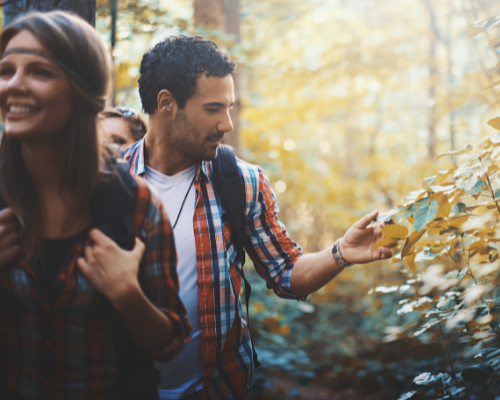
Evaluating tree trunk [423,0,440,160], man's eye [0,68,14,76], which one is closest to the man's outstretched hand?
man's eye [0,68,14,76]

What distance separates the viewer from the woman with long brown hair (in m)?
1.20

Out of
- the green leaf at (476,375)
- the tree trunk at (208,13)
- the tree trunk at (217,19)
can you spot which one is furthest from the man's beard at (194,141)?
the tree trunk at (208,13)

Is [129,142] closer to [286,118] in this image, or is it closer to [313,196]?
[286,118]

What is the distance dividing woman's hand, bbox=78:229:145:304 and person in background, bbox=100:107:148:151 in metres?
1.76

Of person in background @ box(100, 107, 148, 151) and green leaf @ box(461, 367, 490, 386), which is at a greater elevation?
person in background @ box(100, 107, 148, 151)

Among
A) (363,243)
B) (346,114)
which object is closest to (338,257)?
(363,243)

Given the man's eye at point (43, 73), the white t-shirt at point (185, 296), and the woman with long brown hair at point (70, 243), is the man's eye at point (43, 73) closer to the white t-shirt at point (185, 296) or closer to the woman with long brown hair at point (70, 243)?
the woman with long brown hair at point (70, 243)

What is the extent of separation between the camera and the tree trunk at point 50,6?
6.57ft

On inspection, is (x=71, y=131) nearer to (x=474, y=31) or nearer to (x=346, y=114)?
(x=474, y=31)

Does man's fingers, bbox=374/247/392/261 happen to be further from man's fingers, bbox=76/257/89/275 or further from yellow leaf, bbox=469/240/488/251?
man's fingers, bbox=76/257/89/275

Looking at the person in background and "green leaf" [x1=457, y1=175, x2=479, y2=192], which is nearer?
"green leaf" [x1=457, y1=175, x2=479, y2=192]

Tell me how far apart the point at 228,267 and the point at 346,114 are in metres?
16.5

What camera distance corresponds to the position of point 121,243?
49.1 inches

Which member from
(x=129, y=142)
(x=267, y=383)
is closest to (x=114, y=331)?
(x=129, y=142)
